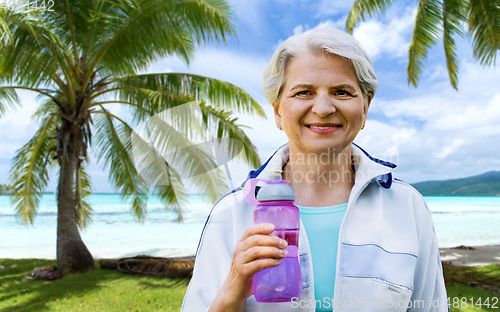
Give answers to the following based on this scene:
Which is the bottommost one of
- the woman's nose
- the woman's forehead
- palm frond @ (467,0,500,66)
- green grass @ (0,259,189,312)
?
green grass @ (0,259,189,312)

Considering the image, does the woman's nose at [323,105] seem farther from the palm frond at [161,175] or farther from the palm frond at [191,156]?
the palm frond at [161,175]

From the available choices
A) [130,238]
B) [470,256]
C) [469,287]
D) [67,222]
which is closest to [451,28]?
[469,287]

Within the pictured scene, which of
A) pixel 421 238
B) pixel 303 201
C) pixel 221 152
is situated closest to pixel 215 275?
pixel 303 201

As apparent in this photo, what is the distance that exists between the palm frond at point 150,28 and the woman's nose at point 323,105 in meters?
6.20

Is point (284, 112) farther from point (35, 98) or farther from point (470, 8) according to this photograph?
point (35, 98)

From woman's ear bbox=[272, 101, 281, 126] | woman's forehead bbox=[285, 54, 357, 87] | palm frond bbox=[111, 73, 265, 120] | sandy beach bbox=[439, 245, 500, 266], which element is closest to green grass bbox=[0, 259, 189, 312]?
palm frond bbox=[111, 73, 265, 120]

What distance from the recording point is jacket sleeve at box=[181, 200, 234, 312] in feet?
4.25

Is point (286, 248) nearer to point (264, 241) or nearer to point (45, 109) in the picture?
point (264, 241)

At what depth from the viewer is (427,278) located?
1.33 m

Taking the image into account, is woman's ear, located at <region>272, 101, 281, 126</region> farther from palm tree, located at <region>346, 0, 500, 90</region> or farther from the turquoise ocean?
the turquoise ocean

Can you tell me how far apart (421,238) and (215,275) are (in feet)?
2.68

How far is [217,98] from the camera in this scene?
8.05 meters

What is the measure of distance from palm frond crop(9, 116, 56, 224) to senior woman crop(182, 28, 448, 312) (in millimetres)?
9258

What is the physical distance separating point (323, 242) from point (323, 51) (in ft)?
2.49
